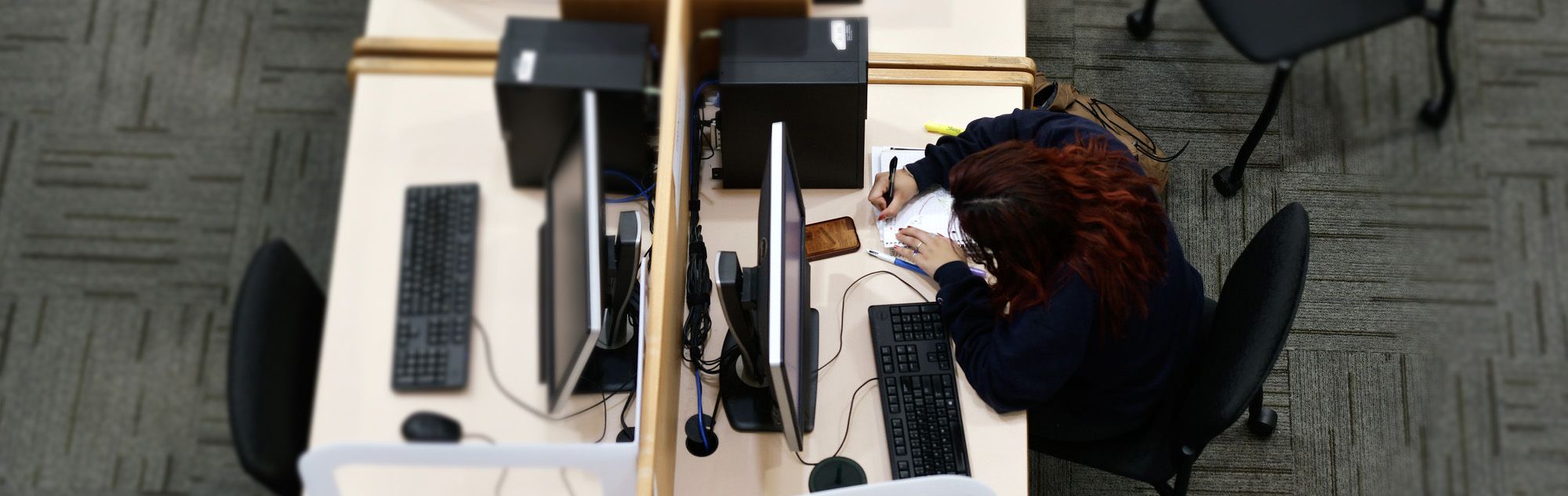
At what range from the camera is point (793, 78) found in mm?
1507

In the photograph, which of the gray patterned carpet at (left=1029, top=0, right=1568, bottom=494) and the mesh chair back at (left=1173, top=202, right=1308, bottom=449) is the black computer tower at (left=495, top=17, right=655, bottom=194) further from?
the gray patterned carpet at (left=1029, top=0, right=1568, bottom=494)

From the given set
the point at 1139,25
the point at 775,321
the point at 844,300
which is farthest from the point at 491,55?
the point at 1139,25

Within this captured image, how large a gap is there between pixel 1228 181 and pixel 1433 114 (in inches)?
19.4

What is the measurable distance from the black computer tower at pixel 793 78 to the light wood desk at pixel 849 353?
0.15 metres

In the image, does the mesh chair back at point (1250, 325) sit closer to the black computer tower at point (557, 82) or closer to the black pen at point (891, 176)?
the black pen at point (891, 176)

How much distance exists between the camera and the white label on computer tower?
3.71 feet

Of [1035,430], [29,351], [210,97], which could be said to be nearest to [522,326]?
[1035,430]

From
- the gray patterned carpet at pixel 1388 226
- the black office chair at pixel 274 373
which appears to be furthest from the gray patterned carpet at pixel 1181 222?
the black office chair at pixel 274 373

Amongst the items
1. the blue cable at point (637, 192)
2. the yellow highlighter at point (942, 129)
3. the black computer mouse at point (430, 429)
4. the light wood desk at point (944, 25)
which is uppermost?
the light wood desk at point (944, 25)

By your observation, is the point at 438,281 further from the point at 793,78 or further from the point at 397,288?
the point at 793,78

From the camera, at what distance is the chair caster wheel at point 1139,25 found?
2588 mm

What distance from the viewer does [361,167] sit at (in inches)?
45.5

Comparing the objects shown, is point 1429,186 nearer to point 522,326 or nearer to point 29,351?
point 522,326

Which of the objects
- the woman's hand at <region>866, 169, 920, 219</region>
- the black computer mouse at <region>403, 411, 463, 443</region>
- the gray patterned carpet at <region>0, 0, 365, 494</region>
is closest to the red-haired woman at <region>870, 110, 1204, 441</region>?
the woman's hand at <region>866, 169, 920, 219</region>
